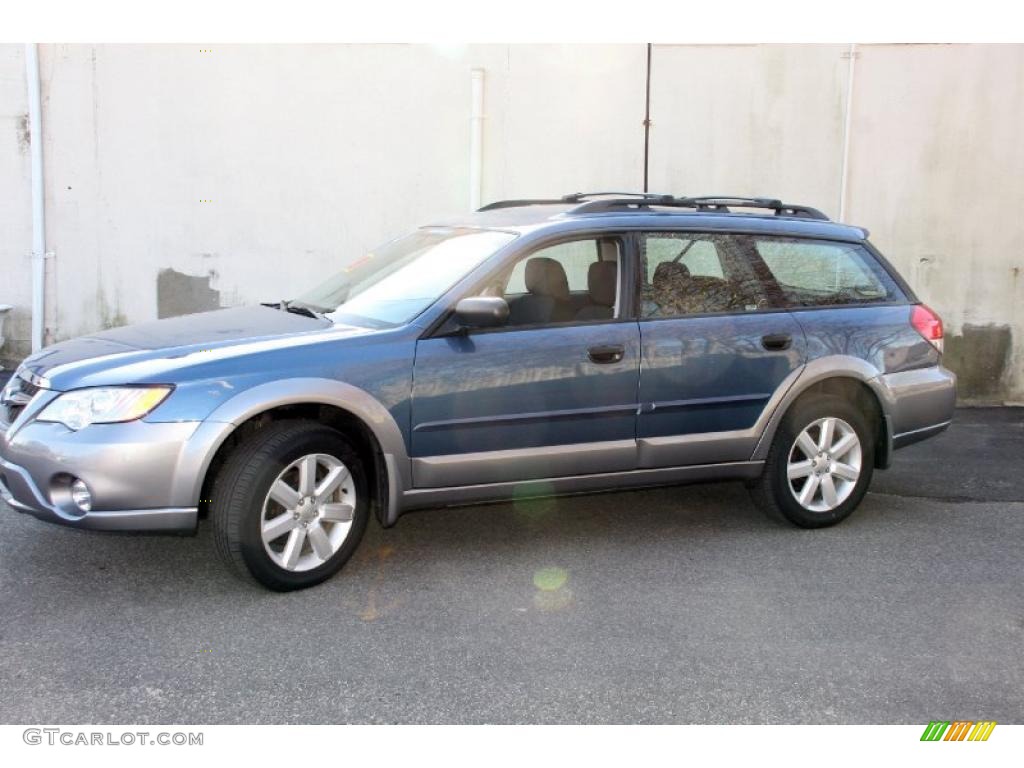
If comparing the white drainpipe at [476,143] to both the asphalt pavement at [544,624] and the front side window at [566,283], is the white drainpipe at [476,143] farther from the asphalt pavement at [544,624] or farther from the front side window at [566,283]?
the asphalt pavement at [544,624]

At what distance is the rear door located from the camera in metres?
4.82

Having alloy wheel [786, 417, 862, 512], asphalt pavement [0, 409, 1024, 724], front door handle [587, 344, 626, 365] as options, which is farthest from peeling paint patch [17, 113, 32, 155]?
alloy wheel [786, 417, 862, 512]

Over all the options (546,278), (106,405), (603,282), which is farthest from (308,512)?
(603,282)

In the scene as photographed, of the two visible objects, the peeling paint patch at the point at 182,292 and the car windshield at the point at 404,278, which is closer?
the car windshield at the point at 404,278

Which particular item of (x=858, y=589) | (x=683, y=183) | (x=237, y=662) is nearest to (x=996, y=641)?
(x=858, y=589)

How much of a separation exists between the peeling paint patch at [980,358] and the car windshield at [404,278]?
5.83m

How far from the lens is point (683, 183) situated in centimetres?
883

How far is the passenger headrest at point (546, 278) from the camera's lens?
4.92 metres

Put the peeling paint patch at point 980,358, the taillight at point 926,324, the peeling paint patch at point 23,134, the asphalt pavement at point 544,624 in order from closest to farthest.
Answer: the asphalt pavement at point 544,624
the taillight at point 926,324
the peeling paint patch at point 23,134
the peeling paint patch at point 980,358
